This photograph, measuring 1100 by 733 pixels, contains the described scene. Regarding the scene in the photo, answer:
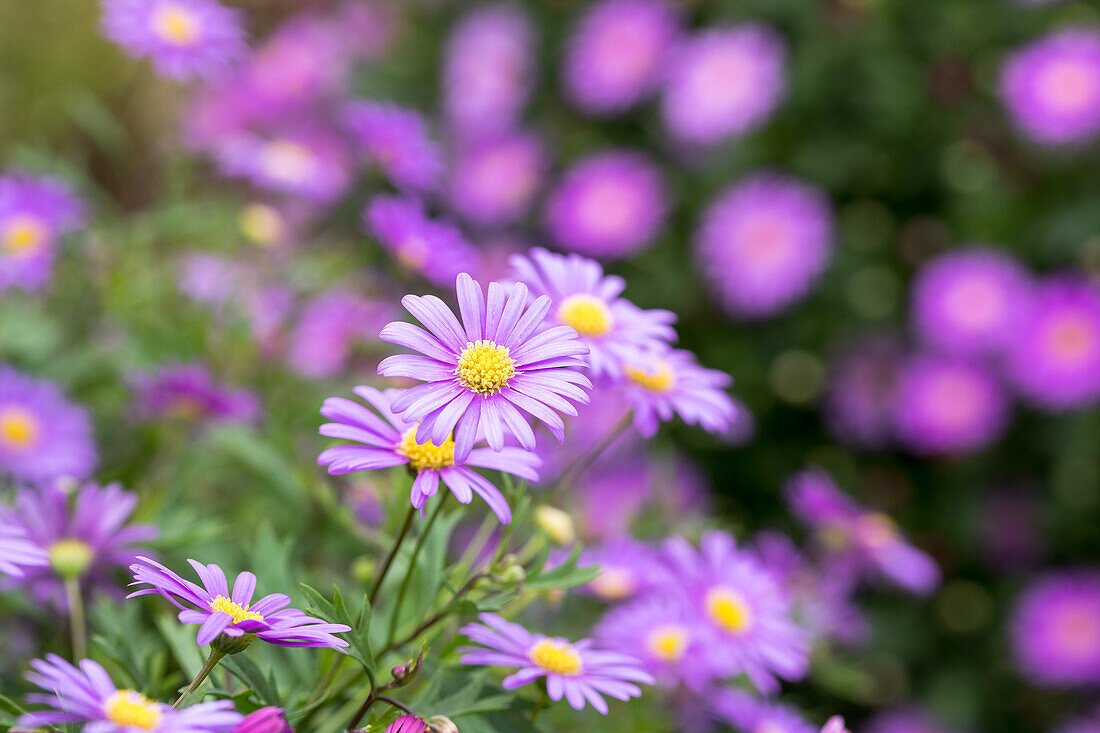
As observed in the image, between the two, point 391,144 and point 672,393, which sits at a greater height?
point 391,144

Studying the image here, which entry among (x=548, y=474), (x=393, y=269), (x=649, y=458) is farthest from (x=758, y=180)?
(x=393, y=269)

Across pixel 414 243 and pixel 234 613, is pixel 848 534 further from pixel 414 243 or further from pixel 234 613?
pixel 234 613

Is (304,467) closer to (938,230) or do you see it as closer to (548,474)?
(548,474)

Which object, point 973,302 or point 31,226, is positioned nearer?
point 31,226

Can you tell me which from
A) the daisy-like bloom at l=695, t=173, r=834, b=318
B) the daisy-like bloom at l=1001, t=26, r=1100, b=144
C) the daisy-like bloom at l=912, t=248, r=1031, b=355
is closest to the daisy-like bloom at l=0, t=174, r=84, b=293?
the daisy-like bloom at l=695, t=173, r=834, b=318

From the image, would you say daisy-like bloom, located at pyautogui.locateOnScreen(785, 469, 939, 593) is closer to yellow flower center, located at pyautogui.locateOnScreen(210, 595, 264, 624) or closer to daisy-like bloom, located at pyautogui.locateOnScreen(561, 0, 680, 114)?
yellow flower center, located at pyautogui.locateOnScreen(210, 595, 264, 624)

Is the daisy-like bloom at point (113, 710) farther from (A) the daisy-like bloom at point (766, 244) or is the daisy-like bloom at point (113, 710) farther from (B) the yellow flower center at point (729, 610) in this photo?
(A) the daisy-like bloom at point (766, 244)

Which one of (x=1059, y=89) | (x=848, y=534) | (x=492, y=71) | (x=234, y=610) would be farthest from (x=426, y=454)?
(x=492, y=71)
